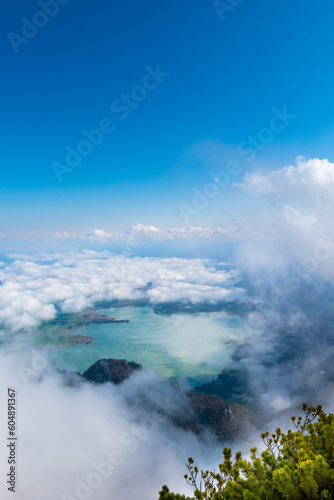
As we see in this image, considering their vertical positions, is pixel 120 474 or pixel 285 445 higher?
pixel 285 445

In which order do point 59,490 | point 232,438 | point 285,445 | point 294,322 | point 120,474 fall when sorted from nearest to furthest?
point 285,445 < point 59,490 < point 120,474 < point 232,438 < point 294,322

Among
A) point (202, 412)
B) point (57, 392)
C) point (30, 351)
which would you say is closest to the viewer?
point (202, 412)

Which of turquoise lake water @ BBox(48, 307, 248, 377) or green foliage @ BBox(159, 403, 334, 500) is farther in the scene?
turquoise lake water @ BBox(48, 307, 248, 377)

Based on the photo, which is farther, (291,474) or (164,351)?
(164,351)

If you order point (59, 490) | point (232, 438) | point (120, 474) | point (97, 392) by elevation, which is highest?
point (97, 392)

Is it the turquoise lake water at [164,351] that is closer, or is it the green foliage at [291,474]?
the green foliage at [291,474]

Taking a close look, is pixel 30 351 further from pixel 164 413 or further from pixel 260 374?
pixel 260 374

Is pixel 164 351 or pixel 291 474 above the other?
pixel 291 474

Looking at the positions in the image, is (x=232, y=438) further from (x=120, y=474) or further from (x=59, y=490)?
(x=59, y=490)

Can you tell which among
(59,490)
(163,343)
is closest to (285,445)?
(59,490)

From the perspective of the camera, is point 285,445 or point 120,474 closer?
point 285,445
